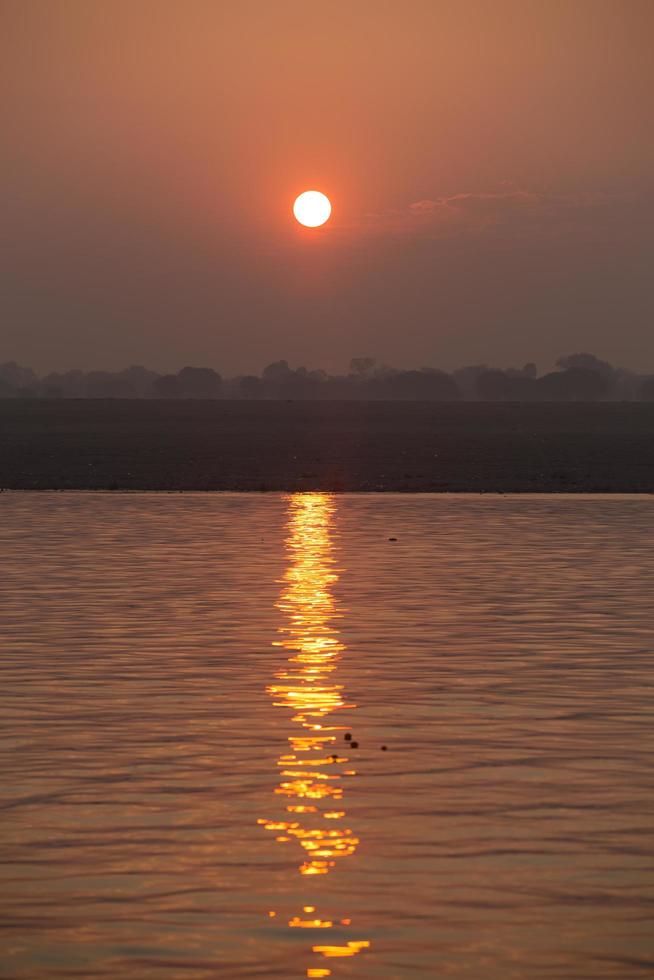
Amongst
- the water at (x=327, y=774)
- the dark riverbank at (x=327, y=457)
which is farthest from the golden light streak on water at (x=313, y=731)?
the dark riverbank at (x=327, y=457)

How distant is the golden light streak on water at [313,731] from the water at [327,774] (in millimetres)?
34

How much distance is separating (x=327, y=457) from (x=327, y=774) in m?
69.6

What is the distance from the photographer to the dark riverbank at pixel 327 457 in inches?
2434

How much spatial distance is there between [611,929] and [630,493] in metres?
47.9

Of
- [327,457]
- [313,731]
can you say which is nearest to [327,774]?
[313,731]

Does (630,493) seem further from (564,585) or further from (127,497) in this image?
(564,585)

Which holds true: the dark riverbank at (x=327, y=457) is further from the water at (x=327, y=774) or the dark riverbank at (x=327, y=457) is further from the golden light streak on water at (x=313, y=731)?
the water at (x=327, y=774)

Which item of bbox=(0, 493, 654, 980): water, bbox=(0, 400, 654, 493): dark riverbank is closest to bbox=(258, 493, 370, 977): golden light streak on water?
bbox=(0, 493, 654, 980): water

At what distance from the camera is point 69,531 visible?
38.1 metres

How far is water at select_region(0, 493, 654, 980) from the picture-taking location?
900 cm

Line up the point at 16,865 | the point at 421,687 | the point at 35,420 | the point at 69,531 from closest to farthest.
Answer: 1. the point at 16,865
2. the point at 421,687
3. the point at 69,531
4. the point at 35,420

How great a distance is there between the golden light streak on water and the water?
3 cm

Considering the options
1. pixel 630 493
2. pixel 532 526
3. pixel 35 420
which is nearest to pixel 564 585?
pixel 532 526

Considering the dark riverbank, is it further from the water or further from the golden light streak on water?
the water
